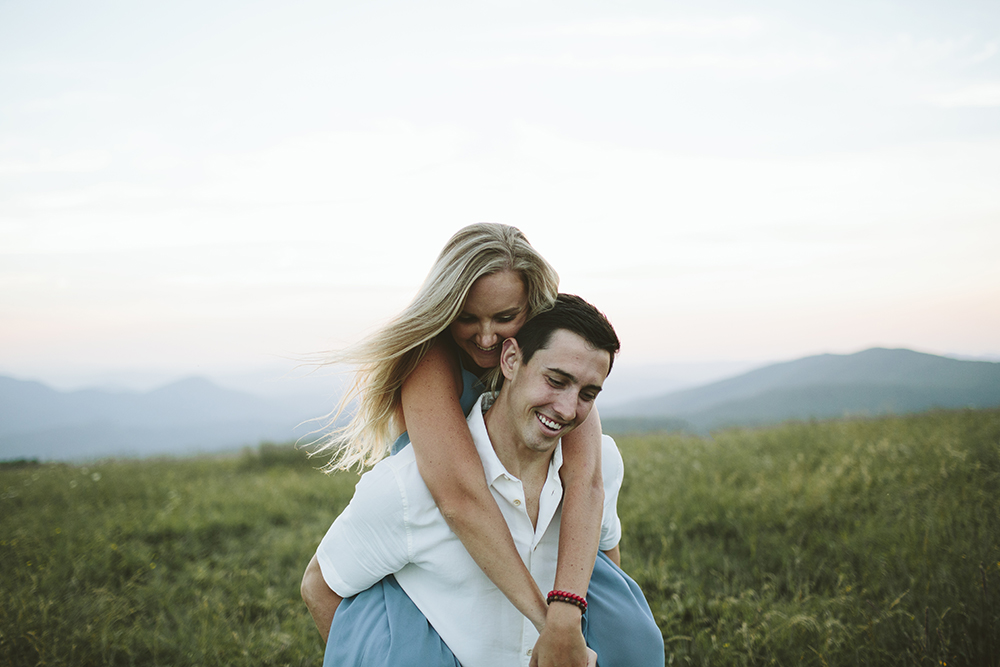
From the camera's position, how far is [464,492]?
233cm

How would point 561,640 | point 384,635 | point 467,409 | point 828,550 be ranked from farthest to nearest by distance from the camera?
A: point 828,550
point 467,409
point 384,635
point 561,640

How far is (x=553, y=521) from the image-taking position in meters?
2.63

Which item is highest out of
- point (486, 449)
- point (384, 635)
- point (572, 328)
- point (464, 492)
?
point (572, 328)

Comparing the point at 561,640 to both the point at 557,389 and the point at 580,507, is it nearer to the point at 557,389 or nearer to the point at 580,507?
the point at 580,507

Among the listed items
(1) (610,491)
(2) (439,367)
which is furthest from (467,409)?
(1) (610,491)

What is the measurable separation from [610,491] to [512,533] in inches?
25.0

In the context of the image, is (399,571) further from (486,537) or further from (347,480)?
(347,480)

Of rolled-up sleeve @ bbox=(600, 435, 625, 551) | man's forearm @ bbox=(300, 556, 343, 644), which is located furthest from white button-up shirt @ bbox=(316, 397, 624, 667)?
rolled-up sleeve @ bbox=(600, 435, 625, 551)

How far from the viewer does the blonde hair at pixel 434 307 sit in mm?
2822

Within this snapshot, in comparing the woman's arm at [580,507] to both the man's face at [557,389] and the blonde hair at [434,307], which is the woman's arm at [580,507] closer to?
the man's face at [557,389]

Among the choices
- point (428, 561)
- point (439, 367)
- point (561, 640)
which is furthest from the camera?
point (439, 367)

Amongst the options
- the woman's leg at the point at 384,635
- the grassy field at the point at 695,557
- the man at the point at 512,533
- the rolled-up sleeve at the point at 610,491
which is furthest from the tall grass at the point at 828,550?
the woman's leg at the point at 384,635

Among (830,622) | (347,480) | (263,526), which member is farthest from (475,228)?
(347,480)

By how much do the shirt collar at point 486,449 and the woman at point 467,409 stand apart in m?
0.07
